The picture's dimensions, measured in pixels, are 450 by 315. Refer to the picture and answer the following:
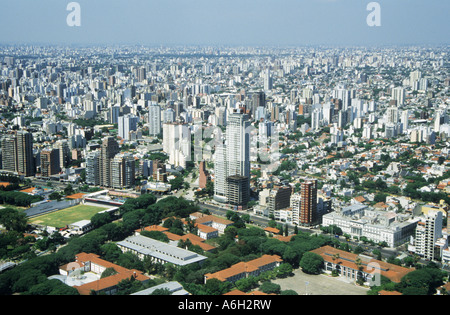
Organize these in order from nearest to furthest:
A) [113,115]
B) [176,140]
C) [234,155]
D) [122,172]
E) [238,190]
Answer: [238,190], [234,155], [122,172], [176,140], [113,115]

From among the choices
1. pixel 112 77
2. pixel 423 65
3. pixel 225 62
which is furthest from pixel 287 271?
pixel 225 62

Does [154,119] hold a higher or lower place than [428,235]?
higher

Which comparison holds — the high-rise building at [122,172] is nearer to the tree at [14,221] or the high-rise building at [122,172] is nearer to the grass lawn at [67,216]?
the grass lawn at [67,216]

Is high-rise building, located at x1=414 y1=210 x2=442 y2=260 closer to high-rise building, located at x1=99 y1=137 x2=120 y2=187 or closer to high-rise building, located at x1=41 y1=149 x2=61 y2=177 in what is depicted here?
high-rise building, located at x1=99 y1=137 x2=120 y2=187

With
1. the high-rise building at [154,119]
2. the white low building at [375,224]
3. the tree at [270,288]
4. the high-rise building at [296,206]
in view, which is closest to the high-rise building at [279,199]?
the high-rise building at [296,206]

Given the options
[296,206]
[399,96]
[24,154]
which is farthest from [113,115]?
[296,206]

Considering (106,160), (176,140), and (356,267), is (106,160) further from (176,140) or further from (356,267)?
(356,267)

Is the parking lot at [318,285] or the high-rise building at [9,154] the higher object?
the high-rise building at [9,154]
